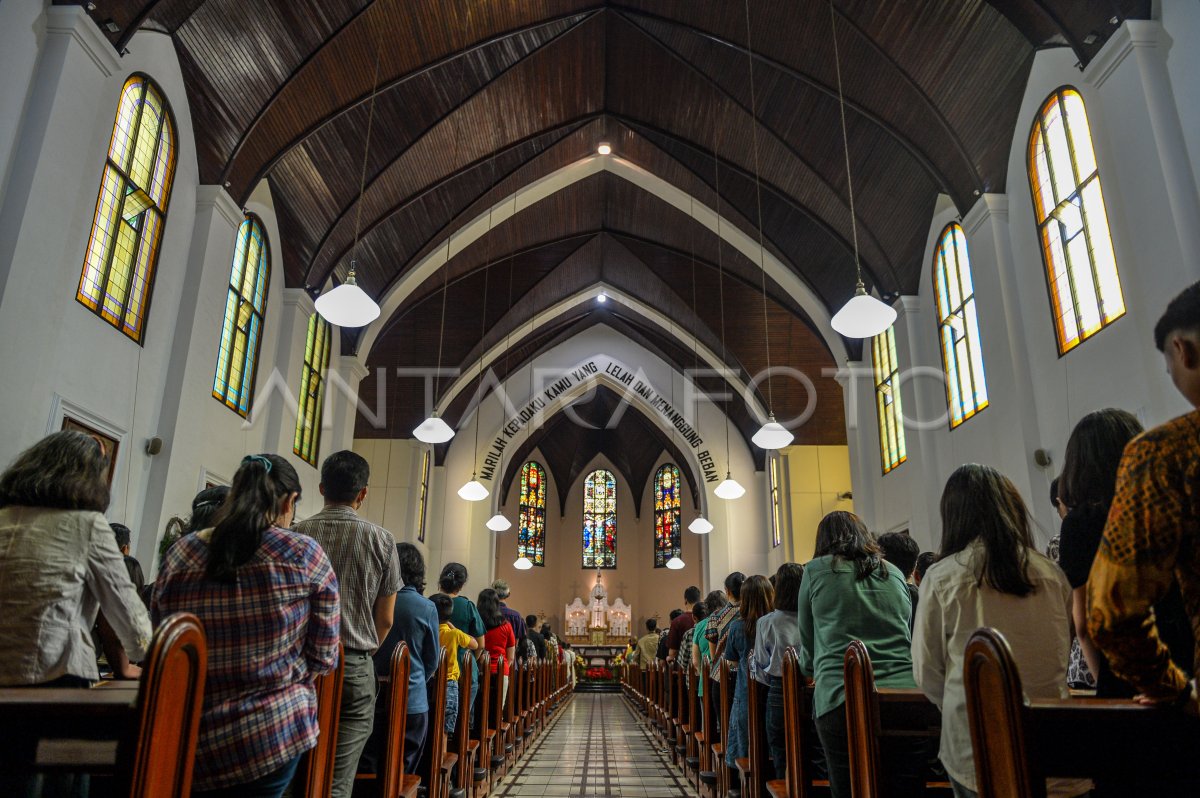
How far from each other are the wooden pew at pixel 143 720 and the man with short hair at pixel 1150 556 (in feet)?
5.15

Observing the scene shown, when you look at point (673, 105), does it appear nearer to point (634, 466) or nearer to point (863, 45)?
point (863, 45)

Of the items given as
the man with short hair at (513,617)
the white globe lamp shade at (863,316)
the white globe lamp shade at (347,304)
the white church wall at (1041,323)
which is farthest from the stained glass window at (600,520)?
the white globe lamp shade at (347,304)

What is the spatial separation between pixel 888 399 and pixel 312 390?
9.05 m

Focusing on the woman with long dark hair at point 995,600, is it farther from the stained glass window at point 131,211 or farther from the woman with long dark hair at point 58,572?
the stained glass window at point 131,211

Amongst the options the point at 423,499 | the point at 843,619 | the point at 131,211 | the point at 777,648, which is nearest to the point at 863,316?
the point at 777,648

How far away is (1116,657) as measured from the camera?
1.24 m

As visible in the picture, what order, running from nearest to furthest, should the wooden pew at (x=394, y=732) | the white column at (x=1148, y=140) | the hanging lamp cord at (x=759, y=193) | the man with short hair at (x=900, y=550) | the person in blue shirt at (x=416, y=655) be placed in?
1. the wooden pew at (x=394, y=732)
2. the person in blue shirt at (x=416, y=655)
3. the man with short hair at (x=900, y=550)
4. the white column at (x=1148, y=140)
5. the hanging lamp cord at (x=759, y=193)

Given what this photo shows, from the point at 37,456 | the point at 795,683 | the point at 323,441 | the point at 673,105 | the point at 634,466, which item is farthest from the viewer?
the point at 634,466

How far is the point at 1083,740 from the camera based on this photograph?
1.33 m

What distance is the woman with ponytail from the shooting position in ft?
5.76

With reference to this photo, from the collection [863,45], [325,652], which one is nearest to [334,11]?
[863,45]

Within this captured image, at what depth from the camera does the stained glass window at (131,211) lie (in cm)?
709

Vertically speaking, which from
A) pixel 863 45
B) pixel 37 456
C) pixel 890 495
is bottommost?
pixel 37 456

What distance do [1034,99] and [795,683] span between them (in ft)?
23.8
